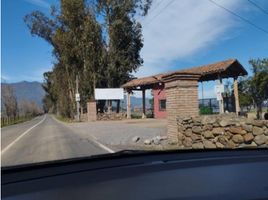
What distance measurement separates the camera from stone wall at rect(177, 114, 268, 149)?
10988 millimetres

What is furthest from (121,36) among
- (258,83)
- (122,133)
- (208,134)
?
(208,134)

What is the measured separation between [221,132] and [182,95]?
2.75 metres

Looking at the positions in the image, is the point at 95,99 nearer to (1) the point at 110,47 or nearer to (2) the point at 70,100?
(1) the point at 110,47

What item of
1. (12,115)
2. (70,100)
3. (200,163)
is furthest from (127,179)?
(12,115)

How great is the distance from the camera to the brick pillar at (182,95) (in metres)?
14.7

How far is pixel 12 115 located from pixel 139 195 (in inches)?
3363

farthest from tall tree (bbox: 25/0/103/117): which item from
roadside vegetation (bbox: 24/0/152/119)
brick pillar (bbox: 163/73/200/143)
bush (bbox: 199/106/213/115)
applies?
brick pillar (bbox: 163/73/200/143)

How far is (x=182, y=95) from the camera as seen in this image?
14711mm

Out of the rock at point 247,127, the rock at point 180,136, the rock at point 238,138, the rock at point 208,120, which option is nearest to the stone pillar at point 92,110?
the rock at point 180,136

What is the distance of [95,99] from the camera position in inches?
1981

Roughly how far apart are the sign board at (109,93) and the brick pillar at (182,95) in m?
35.1

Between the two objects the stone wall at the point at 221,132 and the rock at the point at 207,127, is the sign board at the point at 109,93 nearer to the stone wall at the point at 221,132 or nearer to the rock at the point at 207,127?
the stone wall at the point at 221,132

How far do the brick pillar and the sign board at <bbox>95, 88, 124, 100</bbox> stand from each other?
115ft

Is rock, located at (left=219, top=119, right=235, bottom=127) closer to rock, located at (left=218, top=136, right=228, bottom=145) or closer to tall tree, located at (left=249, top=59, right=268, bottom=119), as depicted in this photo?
rock, located at (left=218, top=136, right=228, bottom=145)
